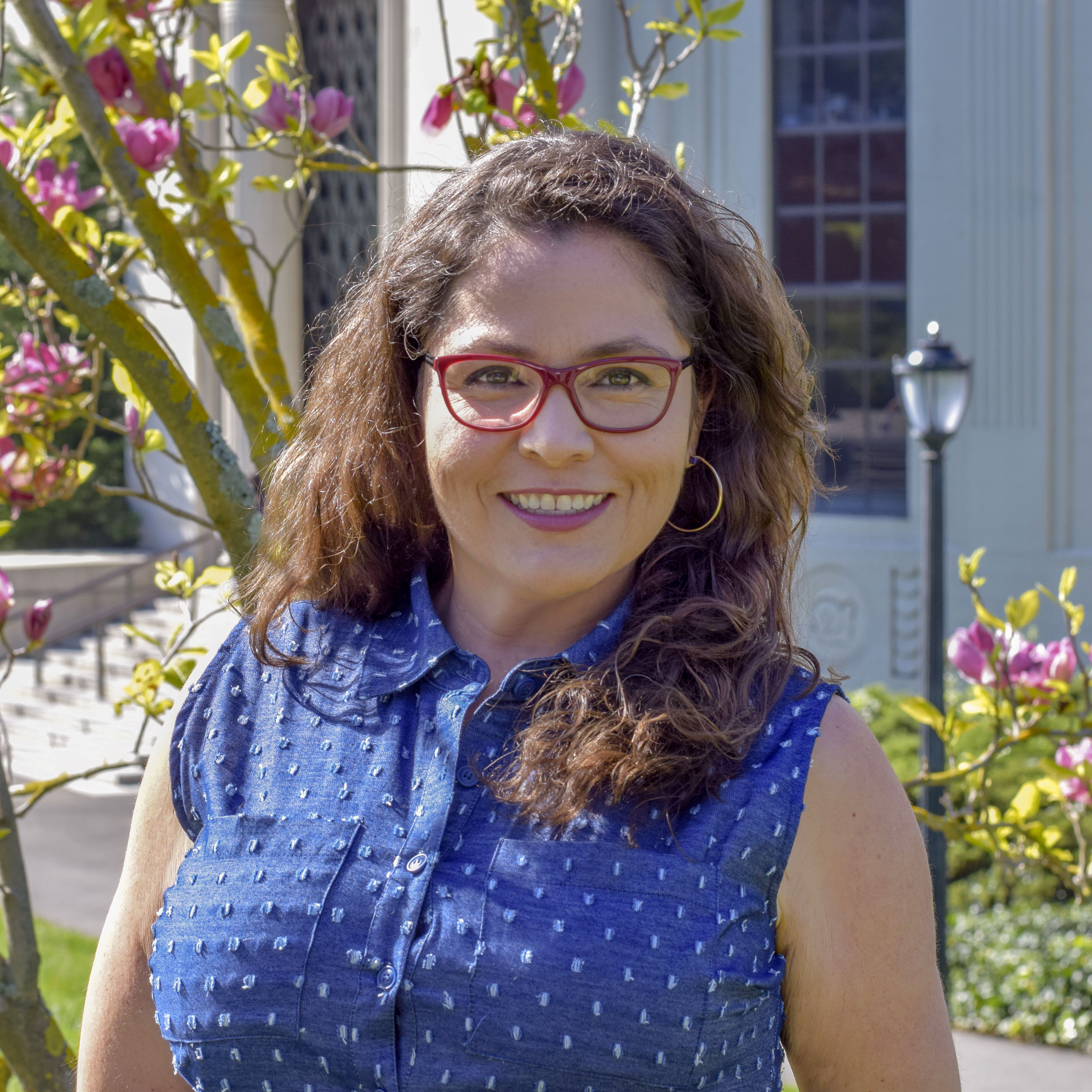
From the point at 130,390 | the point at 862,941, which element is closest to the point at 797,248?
the point at 130,390

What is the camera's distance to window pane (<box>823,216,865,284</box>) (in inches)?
393

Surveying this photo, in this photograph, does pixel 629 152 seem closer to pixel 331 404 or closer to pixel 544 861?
pixel 331 404

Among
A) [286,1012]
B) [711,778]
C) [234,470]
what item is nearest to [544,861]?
[711,778]

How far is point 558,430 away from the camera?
4.58 ft

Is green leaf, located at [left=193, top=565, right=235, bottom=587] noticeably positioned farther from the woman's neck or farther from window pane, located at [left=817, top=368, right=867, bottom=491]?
window pane, located at [left=817, top=368, right=867, bottom=491]

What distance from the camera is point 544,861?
1.33 metres

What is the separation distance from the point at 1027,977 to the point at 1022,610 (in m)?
3.67

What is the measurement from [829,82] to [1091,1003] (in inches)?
269

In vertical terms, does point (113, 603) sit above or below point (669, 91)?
below

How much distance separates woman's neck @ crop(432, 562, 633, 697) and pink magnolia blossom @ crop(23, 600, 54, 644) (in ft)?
4.25

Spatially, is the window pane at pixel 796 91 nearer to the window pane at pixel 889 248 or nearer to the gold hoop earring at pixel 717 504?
the window pane at pixel 889 248

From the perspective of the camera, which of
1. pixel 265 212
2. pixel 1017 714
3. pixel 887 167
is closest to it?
pixel 1017 714

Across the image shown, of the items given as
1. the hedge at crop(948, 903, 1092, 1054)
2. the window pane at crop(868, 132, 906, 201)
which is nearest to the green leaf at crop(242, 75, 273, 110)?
the hedge at crop(948, 903, 1092, 1054)

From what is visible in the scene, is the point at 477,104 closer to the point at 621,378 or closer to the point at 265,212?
the point at 621,378
